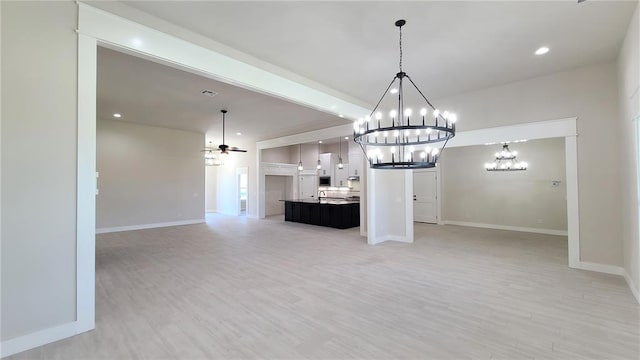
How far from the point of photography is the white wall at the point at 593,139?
4.31 m

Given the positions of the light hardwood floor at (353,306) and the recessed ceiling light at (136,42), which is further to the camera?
the recessed ceiling light at (136,42)

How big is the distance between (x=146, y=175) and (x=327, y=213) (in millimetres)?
6188

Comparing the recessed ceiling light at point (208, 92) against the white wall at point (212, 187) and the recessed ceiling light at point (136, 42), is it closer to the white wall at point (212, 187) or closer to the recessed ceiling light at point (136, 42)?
the recessed ceiling light at point (136, 42)

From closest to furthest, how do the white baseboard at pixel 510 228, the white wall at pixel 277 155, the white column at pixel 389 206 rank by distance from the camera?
the white column at pixel 389 206
the white baseboard at pixel 510 228
the white wall at pixel 277 155

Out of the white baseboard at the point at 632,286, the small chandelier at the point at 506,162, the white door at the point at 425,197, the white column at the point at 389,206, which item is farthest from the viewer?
the white door at the point at 425,197

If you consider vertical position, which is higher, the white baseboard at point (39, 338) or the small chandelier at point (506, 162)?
the small chandelier at point (506, 162)

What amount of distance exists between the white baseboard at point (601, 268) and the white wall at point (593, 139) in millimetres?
62

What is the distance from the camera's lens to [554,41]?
3.71 metres

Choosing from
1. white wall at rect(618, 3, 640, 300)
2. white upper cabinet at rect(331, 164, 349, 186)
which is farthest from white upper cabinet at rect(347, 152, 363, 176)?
white wall at rect(618, 3, 640, 300)

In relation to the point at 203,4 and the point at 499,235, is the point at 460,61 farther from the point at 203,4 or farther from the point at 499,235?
the point at 499,235

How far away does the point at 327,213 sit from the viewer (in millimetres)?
9211

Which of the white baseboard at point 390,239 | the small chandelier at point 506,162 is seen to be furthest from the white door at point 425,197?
the white baseboard at point 390,239

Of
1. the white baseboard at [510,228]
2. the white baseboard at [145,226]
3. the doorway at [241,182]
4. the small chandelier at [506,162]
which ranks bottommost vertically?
the white baseboard at [510,228]

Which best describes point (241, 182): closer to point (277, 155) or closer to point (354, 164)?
point (277, 155)
